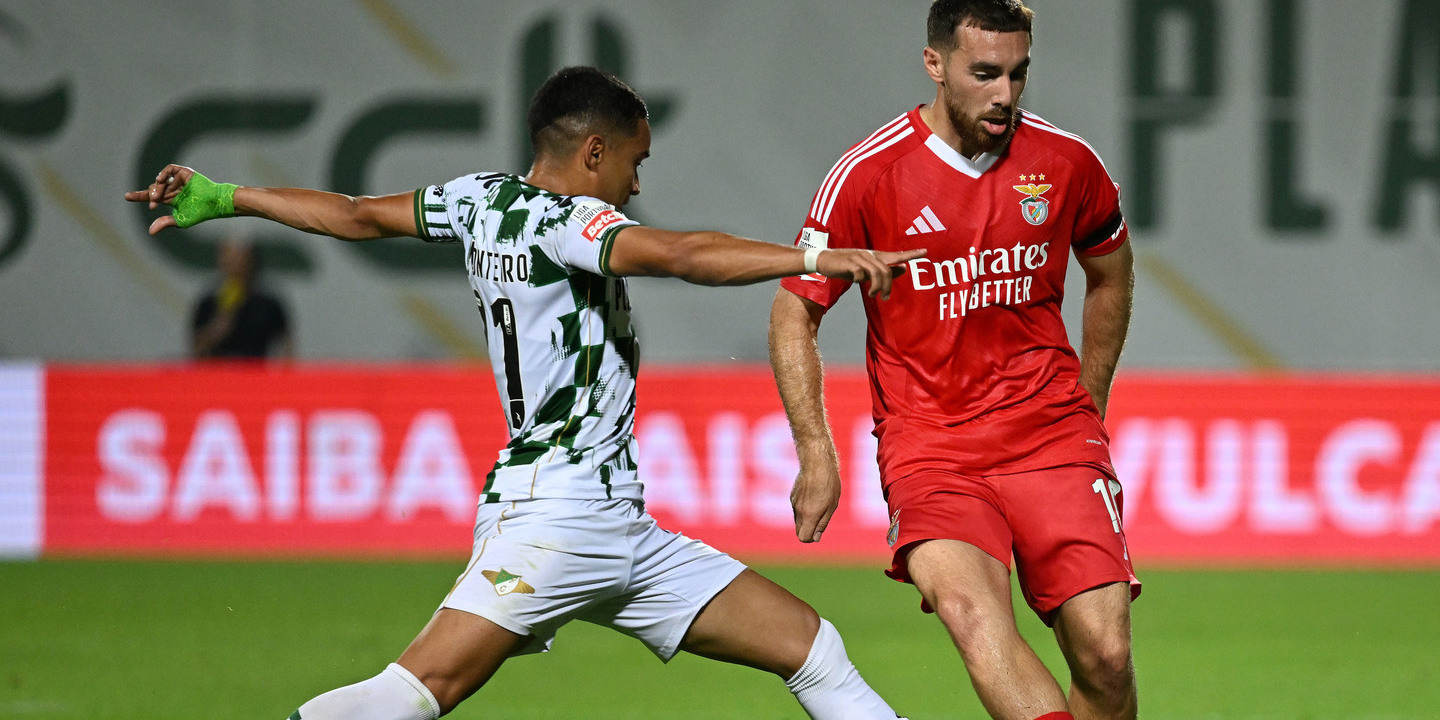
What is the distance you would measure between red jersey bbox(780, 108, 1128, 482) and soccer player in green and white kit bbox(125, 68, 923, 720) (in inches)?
23.8

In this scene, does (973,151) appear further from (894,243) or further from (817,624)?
(817,624)

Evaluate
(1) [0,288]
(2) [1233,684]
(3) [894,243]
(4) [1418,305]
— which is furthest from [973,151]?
(1) [0,288]

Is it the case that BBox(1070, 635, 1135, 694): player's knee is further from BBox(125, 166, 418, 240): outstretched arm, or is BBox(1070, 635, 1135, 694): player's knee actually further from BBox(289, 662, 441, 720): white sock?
BBox(125, 166, 418, 240): outstretched arm

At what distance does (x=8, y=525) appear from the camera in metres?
11.4

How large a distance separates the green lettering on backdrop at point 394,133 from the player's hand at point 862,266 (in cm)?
1442

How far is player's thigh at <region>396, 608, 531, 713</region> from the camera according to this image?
3.99m

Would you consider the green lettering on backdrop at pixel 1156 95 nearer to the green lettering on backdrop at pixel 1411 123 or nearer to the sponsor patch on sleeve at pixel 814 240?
the green lettering on backdrop at pixel 1411 123

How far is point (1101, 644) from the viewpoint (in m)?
4.51

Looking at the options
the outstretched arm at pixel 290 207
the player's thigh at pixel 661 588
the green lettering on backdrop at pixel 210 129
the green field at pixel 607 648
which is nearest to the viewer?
the player's thigh at pixel 661 588

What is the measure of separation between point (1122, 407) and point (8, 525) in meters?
7.60

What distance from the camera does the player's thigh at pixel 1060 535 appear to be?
452 centimetres

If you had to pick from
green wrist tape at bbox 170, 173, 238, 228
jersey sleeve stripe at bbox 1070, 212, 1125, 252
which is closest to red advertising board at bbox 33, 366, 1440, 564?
jersey sleeve stripe at bbox 1070, 212, 1125, 252

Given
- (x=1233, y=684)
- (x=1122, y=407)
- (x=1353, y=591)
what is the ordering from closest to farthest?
(x=1233, y=684) < (x=1353, y=591) < (x=1122, y=407)

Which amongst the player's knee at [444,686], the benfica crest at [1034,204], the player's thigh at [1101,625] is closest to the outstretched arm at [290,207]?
the player's knee at [444,686]
